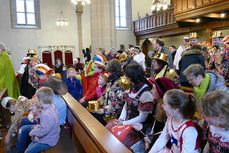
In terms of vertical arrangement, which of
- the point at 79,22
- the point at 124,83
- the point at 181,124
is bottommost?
the point at 181,124

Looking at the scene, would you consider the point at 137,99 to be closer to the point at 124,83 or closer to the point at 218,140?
the point at 124,83

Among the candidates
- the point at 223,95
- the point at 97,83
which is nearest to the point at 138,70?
the point at 223,95

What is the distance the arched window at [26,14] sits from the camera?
16.1 m

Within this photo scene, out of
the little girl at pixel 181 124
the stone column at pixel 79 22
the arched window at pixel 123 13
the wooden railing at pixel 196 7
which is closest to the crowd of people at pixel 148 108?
the little girl at pixel 181 124

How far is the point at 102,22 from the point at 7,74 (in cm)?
524

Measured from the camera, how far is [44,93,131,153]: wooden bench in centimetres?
244

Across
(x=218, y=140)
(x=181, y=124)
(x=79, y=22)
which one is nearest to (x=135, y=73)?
(x=181, y=124)

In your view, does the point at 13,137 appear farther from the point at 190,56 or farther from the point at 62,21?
the point at 62,21

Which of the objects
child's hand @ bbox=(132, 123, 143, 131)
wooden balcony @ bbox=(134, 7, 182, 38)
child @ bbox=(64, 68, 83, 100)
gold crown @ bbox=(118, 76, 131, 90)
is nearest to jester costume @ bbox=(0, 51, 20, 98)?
child @ bbox=(64, 68, 83, 100)

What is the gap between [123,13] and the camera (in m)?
19.5

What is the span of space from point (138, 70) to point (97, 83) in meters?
2.08

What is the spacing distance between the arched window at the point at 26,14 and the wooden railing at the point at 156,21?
6687mm

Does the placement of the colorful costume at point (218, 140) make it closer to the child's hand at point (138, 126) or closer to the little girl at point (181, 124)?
the little girl at point (181, 124)

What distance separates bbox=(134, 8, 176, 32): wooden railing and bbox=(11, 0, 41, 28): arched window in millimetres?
6687
